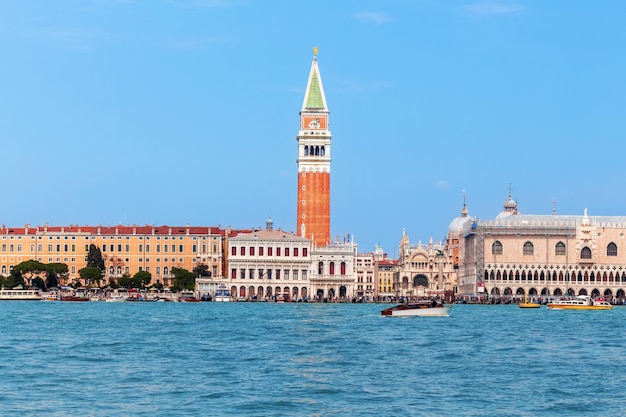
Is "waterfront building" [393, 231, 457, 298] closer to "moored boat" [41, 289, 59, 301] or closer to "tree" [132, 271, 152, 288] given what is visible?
"tree" [132, 271, 152, 288]

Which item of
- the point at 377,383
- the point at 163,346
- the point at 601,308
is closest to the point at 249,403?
the point at 377,383

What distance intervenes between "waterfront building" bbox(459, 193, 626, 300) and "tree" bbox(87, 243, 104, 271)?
1313 inches

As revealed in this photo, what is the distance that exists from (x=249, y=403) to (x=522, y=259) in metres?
86.3

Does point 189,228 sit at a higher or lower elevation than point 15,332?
higher

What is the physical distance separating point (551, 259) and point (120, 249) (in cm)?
3901

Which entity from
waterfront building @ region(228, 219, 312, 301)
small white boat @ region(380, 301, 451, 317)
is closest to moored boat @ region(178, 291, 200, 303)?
waterfront building @ region(228, 219, 312, 301)

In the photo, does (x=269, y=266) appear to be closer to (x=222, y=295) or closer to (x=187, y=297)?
(x=222, y=295)

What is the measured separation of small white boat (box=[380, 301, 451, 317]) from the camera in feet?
213

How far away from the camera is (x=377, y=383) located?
1150 inches

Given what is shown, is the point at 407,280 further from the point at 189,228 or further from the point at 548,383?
the point at 548,383

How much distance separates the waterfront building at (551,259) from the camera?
360 feet

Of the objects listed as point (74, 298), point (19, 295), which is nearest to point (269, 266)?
point (74, 298)

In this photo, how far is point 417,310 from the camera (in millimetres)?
65688

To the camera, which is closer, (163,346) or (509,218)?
(163,346)
